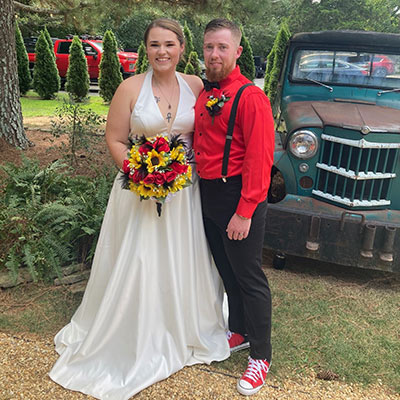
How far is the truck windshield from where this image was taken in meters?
4.31

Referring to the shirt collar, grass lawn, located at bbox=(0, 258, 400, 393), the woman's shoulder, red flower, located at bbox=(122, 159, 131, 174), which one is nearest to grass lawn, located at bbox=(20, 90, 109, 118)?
grass lawn, located at bbox=(0, 258, 400, 393)

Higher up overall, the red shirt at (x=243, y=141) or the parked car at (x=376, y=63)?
the parked car at (x=376, y=63)

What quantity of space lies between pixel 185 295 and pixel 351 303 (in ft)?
5.07

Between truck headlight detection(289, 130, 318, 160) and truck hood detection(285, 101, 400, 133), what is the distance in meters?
0.06

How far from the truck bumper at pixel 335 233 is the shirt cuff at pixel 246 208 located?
131 cm

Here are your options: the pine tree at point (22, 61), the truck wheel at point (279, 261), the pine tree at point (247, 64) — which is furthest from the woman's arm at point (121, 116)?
the pine tree at point (22, 61)

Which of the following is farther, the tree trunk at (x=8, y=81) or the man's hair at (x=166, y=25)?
the tree trunk at (x=8, y=81)

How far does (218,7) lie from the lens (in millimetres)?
6949

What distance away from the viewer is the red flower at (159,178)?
2.28m

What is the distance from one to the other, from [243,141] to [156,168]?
0.47 metres

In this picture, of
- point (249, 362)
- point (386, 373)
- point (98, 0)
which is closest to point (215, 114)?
point (249, 362)

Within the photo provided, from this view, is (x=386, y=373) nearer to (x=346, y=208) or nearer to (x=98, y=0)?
(x=346, y=208)

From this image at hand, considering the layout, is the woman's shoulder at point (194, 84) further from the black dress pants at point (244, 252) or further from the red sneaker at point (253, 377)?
the red sneaker at point (253, 377)

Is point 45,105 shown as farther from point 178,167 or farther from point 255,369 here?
point 255,369
